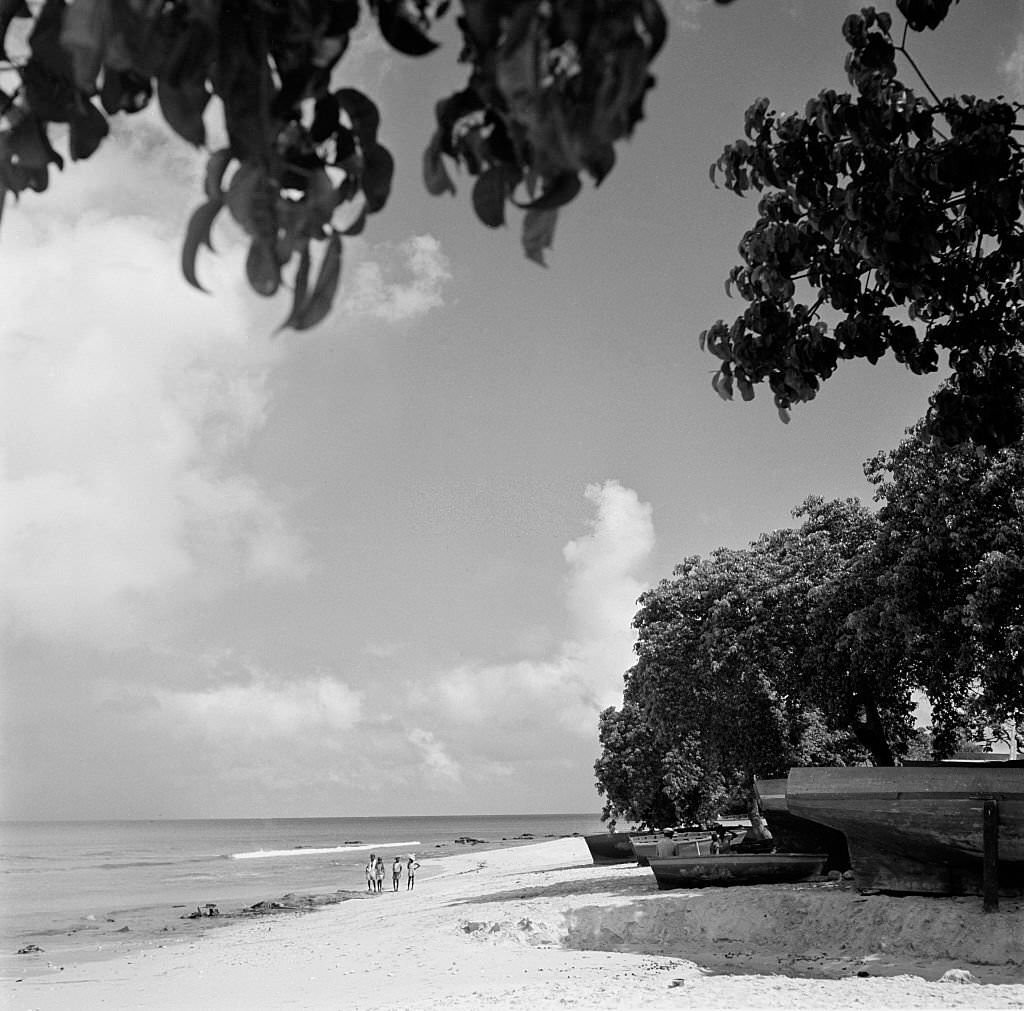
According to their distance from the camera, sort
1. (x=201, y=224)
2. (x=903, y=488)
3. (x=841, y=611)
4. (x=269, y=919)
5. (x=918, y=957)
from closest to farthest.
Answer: (x=201, y=224)
(x=918, y=957)
(x=903, y=488)
(x=841, y=611)
(x=269, y=919)

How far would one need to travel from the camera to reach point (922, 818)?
1321 centimetres

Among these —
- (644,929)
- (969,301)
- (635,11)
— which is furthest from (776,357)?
(644,929)

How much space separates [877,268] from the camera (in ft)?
22.2

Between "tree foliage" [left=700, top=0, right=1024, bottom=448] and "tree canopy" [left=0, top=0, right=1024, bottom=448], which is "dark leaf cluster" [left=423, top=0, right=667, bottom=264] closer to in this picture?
"tree canopy" [left=0, top=0, right=1024, bottom=448]

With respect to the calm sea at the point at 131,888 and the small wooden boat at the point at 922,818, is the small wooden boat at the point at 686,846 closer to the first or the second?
the small wooden boat at the point at 922,818

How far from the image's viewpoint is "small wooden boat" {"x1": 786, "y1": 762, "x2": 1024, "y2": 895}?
12844mm

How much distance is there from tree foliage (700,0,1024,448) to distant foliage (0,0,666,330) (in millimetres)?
4929

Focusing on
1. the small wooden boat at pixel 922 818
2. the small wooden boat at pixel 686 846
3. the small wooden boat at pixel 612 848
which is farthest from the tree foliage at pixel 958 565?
the small wooden boat at pixel 612 848

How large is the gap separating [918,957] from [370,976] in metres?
7.35

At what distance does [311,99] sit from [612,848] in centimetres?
3386

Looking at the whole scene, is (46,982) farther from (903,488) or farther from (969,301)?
(969,301)

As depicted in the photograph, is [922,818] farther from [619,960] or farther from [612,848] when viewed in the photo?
[612,848]

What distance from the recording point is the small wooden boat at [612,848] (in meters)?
33.1

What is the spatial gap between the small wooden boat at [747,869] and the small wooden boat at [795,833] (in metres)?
0.61
